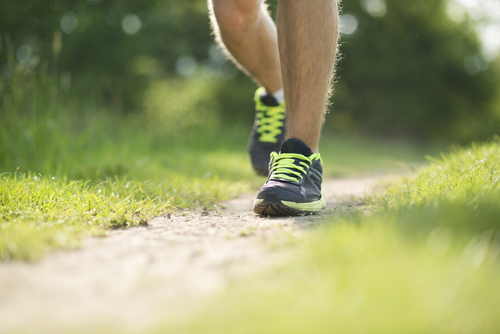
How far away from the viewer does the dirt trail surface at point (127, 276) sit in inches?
27.8

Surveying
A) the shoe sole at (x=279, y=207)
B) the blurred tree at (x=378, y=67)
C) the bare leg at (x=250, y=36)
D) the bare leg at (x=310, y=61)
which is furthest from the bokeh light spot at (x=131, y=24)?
the shoe sole at (x=279, y=207)

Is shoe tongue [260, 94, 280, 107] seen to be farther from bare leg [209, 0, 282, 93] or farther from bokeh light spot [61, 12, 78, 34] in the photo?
bokeh light spot [61, 12, 78, 34]

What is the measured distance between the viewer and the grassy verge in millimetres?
647

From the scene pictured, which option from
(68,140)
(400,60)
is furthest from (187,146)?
(400,60)

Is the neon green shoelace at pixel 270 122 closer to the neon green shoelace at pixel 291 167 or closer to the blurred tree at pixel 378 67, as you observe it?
the neon green shoelace at pixel 291 167

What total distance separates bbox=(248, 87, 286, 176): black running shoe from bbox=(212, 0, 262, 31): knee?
432mm

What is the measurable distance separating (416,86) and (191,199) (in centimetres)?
1057

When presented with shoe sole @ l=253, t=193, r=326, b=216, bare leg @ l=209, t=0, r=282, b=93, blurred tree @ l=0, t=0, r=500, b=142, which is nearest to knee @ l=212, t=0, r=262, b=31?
bare leg @ l=209, t=0, r=282, b=93

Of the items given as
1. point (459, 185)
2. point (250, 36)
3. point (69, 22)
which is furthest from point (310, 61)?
point (69, 22)

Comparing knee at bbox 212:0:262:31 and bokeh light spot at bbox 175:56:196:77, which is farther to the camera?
bokeh light spot at bbox 175:56:196:77

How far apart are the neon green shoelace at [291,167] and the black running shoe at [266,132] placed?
50 cm

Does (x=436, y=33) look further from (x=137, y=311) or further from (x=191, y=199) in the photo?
(x=137, y=311)

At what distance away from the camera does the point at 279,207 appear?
4.79ft

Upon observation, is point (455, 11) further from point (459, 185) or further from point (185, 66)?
point (459, 185)
